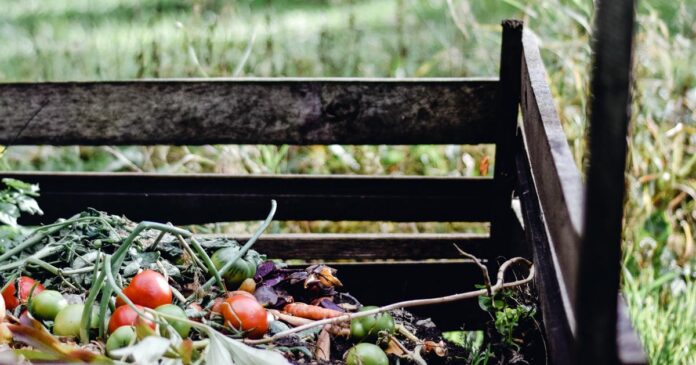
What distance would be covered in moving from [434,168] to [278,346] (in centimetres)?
231

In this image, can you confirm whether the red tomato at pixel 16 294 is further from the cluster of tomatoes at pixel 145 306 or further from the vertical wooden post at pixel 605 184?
the vertical wooden post at pixel 605 184

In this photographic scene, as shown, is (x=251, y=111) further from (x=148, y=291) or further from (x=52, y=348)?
(x=52, y=348)

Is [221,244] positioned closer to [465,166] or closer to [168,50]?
[465,166]

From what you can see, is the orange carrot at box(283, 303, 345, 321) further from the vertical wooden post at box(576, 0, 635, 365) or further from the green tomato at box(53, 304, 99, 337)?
the vertical wooden post at box(576, 0, 635, 365)

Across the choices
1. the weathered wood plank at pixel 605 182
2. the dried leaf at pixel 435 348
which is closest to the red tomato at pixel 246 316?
the dried leaf at pixel 435 348

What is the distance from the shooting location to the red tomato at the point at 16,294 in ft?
5.78

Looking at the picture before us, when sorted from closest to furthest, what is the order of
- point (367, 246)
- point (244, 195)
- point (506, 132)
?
point (506, 132)
point (244, 195)
point (367, 246)

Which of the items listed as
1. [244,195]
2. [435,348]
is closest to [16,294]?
[435,348]

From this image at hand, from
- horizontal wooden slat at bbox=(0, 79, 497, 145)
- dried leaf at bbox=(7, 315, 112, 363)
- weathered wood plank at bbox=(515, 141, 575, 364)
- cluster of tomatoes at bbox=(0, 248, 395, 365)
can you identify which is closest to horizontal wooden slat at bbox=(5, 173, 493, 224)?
horizontal wooden slat at bbox=(0, 79, 497, 145)

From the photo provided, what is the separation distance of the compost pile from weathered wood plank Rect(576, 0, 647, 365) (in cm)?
65

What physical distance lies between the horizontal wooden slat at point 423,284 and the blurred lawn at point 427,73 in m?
0.50

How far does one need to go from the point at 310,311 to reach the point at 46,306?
51cm

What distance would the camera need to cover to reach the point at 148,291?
165 centimetres

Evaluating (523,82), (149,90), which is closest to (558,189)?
(523,82)
